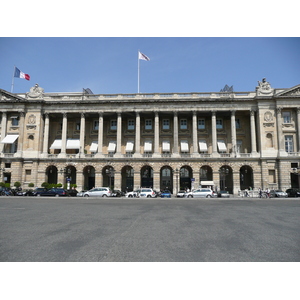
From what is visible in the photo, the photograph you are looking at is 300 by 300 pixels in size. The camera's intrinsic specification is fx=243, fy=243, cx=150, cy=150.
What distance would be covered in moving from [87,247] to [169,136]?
45151mm

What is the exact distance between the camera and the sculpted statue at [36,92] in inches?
1955

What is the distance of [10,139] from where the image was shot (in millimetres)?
47875

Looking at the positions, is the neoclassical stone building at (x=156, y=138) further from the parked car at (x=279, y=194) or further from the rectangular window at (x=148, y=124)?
the parked car at (x=279, y=194)

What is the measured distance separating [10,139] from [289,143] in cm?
5399

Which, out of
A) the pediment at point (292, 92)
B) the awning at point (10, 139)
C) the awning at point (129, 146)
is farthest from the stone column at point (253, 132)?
the awning at point (10, 139)

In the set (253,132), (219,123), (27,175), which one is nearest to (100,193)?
(27,175)

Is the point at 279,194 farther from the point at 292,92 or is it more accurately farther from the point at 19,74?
the point at 19,74

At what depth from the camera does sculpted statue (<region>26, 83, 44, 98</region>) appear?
163 ft

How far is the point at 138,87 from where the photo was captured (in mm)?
49875

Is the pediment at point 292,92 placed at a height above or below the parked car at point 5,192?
above

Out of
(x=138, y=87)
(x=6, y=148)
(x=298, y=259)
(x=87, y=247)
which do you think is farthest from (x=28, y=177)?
(x=298, y=259)

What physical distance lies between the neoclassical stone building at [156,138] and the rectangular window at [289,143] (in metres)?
0.17

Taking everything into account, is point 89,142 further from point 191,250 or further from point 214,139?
point 191,250

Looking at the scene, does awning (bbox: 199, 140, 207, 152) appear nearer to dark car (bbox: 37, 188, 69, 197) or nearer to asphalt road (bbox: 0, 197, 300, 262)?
dark car (bbox: 37, 188, 69, 197)
